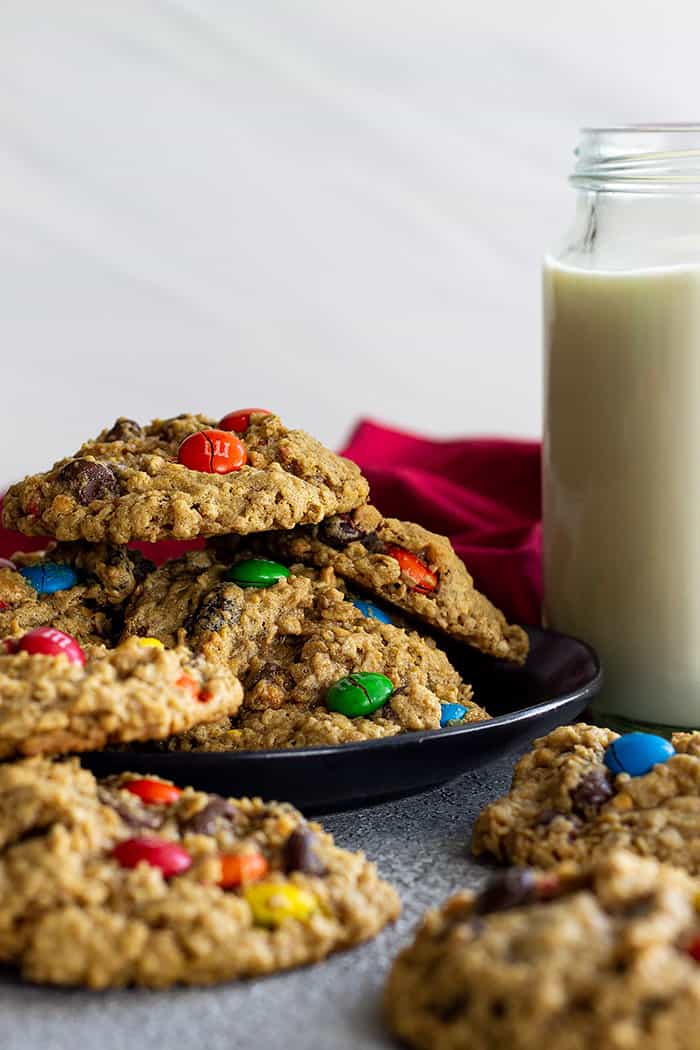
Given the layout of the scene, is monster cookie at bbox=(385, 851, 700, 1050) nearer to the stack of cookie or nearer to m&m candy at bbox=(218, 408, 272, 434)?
the stack of cookie

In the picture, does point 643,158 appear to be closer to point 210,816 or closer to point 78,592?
point 78,592

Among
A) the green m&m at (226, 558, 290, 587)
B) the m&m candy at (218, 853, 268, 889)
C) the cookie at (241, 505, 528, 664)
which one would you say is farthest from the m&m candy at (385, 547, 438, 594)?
the m&m candy at (218, 853, 268, 889)

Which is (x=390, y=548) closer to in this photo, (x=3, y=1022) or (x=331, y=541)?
(x=331, y=541)

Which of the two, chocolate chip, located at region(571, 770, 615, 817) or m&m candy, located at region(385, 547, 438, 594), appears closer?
chocolate chip, located at region(571, 770, 615, 817)

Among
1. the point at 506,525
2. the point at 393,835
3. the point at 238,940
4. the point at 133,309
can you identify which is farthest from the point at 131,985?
the point at 133,309

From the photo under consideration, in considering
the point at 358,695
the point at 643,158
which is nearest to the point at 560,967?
the point at 358,695
